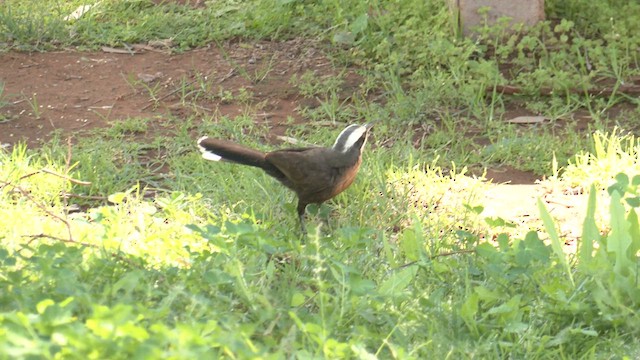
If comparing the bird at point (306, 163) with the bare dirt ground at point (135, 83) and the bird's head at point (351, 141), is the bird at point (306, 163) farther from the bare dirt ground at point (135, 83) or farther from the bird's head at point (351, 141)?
the bare dirt ground at point (135, 83)

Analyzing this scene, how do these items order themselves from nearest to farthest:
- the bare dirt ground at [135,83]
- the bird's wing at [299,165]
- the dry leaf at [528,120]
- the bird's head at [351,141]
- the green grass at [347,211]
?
the green grass at [347,211] → the bird's wing at [299,165] → the bird's head at [351,141] → the dry leaf at [528,120] → the bare dirt ground at [135,83]

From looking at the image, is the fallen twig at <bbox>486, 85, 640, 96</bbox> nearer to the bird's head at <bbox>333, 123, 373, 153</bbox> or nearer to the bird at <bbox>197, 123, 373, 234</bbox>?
the bird's head at <bbox>333, 123, 373, 153</bbox>


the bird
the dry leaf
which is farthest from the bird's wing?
the dry leaf

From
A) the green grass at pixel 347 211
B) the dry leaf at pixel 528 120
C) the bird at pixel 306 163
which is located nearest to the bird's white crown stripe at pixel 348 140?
the bird at pixel 306 163

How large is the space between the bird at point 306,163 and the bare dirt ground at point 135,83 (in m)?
1.45

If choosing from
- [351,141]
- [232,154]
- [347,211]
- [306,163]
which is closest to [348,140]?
[351,141]

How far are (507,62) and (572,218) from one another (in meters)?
2.36

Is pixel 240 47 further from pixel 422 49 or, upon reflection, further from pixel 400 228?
pixel 400 228

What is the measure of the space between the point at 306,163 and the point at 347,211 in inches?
19.5

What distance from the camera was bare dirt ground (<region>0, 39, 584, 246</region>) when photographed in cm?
750

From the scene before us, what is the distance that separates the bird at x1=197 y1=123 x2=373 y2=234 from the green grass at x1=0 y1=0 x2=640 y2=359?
0.18 m

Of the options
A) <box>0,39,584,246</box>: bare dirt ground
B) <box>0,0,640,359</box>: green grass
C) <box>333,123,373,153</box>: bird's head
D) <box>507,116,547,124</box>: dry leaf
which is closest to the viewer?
<box>0,0,640,359</box>: green grass

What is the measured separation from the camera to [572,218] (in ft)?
19.1

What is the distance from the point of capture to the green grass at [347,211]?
3926 mm
